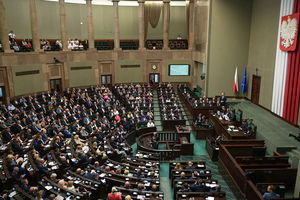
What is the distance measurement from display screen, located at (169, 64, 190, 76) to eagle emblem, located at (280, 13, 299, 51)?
11.7 m

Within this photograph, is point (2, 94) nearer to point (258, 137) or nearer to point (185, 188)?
point (185, 188)

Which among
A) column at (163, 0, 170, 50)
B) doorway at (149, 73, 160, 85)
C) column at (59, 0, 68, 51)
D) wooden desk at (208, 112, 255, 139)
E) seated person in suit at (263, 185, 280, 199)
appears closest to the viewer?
seated person in suit at (263, 185, 280, 199)

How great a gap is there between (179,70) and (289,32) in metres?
12.9

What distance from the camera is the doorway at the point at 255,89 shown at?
1848 cm

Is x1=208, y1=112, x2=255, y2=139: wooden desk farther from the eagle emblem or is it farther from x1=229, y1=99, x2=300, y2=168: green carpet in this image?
the eagle emblem

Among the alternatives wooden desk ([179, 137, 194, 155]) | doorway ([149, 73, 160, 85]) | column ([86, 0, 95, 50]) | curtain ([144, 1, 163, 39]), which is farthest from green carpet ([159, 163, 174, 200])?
curtain ([144, 1, 163, 39])

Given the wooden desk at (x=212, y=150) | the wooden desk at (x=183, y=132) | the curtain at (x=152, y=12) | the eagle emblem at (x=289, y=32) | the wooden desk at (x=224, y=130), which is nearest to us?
the wooden desk at (x=212, y=150)

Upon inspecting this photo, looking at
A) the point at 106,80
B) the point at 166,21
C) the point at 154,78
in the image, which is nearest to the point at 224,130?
the point at 154,78

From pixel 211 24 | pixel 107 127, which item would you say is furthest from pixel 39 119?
pixel 211 24

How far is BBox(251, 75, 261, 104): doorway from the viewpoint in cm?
1848

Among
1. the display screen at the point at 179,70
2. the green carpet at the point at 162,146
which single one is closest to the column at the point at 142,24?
the display screen at the point at 179,70

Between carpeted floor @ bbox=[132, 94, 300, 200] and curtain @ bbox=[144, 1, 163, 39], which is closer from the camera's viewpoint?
carpeted floor @ bbox=[132, 94, 300, 200]

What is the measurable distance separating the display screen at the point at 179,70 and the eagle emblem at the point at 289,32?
11.7 m

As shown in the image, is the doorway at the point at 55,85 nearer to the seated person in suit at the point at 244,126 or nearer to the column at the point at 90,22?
the column at the point at 90,22
